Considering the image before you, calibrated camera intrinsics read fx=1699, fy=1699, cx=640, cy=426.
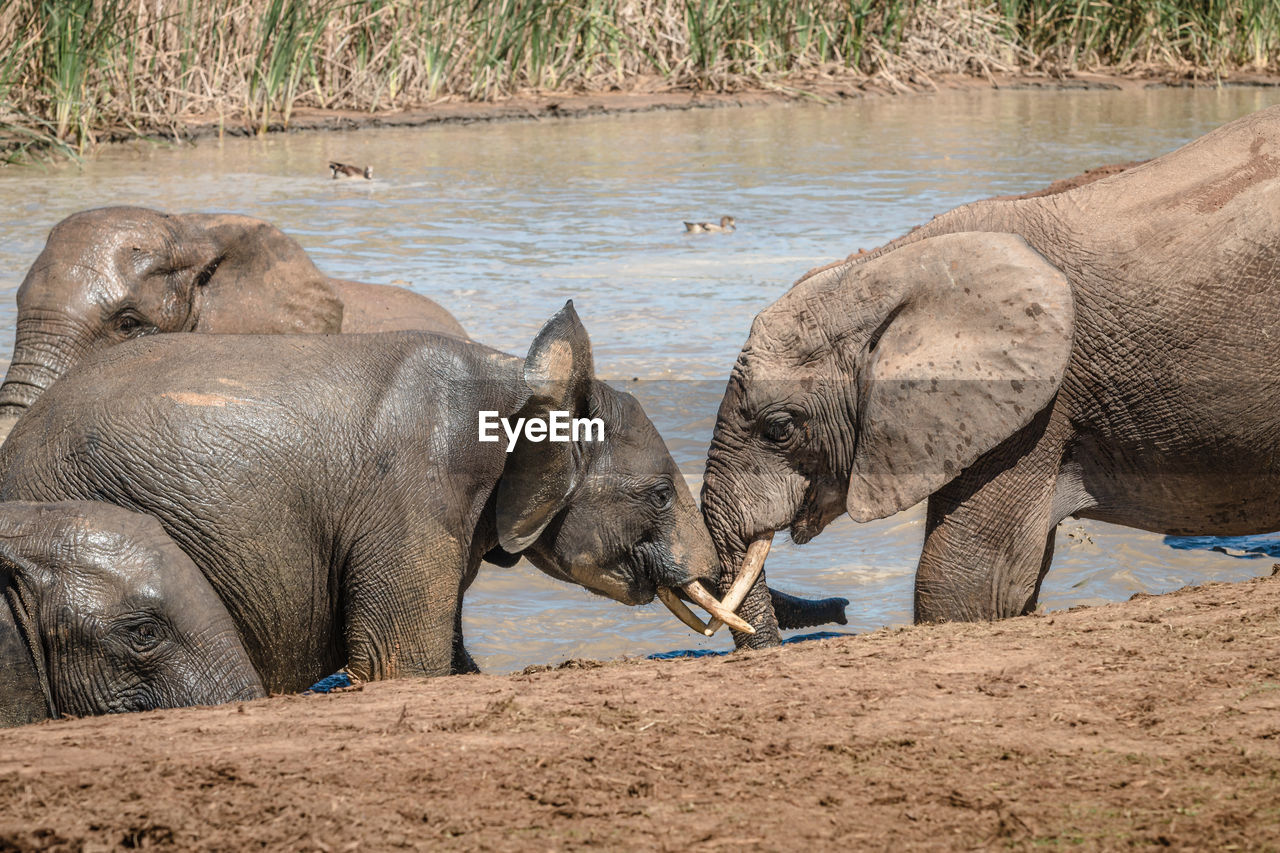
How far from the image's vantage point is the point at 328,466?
5.16m

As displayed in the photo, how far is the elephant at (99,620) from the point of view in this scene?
14.5ft

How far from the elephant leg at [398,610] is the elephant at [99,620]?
2.10 feet

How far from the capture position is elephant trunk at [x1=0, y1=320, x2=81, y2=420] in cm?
689

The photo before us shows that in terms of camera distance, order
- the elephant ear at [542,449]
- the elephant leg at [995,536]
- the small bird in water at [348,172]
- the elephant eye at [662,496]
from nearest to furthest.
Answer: the elephant ear at [542,449], the elephant leg at [995,536], the elephant eye at [662,496], the small bird in water at [348,172]

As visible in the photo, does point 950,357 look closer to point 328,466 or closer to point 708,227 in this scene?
point 328,466

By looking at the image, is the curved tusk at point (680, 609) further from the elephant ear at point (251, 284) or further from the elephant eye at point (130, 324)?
the elephant eye at point (130, 324)

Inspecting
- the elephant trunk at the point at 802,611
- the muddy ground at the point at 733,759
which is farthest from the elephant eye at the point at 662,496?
the muddy ground at the point at 733,759

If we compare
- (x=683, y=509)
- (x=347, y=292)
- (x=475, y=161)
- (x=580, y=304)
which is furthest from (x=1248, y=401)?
(x=475, y=161)

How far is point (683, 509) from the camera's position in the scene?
601 centimetres

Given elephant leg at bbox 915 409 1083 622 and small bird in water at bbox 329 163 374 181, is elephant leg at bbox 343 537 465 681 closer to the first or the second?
elephant leg at bbox 915 409 1083 622

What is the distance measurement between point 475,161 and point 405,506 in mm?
15252

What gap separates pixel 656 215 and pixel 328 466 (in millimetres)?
11661

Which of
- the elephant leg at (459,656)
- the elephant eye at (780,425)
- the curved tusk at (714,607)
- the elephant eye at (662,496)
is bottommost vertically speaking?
the elephant leg at (459,656)

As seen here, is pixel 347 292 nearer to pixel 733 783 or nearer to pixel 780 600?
pixel 780 600
